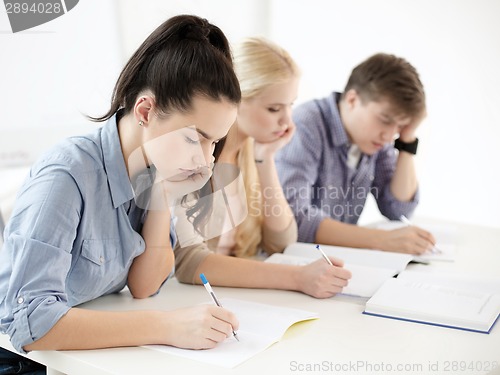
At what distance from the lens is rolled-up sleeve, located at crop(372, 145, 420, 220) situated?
2.20 m

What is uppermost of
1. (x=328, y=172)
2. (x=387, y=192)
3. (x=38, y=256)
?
(x=38, y=256)

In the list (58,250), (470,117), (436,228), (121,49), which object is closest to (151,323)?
(58,250)

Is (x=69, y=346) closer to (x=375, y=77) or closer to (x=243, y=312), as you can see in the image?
(x=243, y=312)

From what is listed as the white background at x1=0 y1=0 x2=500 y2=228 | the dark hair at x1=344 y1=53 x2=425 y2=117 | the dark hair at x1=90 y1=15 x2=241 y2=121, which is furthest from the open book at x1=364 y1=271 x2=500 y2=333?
the white background at x1=0 y1=0 x2=500 y2=228

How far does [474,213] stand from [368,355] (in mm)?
2602

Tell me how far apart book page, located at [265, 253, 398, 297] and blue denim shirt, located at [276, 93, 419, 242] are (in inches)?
11.5

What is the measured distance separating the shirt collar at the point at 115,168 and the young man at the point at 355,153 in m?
0.77

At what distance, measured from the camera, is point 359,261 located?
5.37ft

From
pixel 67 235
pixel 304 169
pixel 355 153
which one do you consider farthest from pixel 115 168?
pixel 355 153

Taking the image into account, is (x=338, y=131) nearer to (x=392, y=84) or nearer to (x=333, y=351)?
(x=392, y=84)

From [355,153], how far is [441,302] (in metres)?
0.98

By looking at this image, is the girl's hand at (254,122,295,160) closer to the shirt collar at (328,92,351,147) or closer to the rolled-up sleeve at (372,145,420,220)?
the shirt collar at (328,92,351,147)

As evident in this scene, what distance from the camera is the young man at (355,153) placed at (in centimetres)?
191

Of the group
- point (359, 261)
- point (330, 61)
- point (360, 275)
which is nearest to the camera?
point (360, 275)
